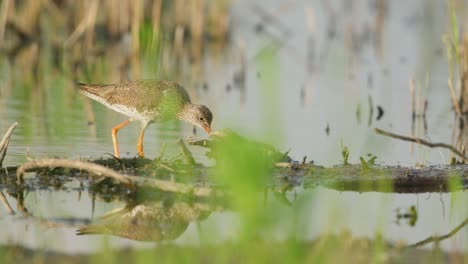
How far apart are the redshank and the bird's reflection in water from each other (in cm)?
212

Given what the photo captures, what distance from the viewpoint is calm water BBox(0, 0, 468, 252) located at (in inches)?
272

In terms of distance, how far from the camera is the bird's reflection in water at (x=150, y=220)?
6.82 metres

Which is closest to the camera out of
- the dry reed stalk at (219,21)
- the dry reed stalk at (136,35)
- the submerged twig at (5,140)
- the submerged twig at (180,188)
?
the submerged twig at (180,188)

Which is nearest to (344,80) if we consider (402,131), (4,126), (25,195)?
(402,131)

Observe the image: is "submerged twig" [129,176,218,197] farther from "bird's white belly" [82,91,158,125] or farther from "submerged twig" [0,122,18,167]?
"bird's white belly" [82,91,158,125]

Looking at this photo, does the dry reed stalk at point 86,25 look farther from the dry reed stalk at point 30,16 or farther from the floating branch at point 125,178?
the floating branch at point 125,178

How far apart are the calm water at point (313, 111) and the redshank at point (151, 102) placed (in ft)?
1.19

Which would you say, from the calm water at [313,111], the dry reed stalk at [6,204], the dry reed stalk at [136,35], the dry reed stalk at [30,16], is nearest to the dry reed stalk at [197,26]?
the calm water at [313,111]

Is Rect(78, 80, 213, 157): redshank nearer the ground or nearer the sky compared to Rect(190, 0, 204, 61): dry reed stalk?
nearer the ground

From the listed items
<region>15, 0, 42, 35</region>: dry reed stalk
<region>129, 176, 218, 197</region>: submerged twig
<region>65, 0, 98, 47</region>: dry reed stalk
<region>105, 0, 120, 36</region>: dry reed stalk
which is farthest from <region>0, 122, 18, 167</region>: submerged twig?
<region>15, 0, 42, 35</region>: dry reed stalk

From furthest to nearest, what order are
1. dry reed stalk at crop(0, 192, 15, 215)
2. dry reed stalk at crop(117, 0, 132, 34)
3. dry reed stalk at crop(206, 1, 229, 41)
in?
dry reed stalk at crop(206, 1, 229, 41) → dry reed stalk at crop(117, 0, 132, 34) → dry reed stalk at crop(0, 192, 15, 215)

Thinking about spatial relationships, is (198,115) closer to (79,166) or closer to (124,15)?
(79,166)

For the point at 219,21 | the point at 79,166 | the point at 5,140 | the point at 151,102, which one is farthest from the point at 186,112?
the point at 219,21

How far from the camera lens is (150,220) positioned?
23.7 feet
